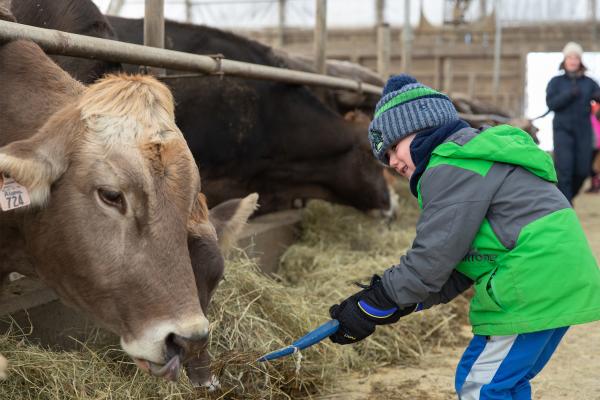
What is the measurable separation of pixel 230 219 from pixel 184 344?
1.05 meters

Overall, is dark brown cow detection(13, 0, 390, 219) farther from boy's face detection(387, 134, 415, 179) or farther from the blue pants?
the blue pants

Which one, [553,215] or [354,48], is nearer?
[553,215]

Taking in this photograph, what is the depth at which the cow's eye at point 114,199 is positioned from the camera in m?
2.62

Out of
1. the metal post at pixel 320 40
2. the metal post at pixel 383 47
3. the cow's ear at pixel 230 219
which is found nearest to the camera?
the cow's ear at pixel 230 219

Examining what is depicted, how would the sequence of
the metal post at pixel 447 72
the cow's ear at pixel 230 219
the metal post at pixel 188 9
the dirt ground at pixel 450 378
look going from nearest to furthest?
1. the cow's ear at pixel 230 219
2. the dirt ground at pixel 450 378
3. the metal post at pixel 447 72
4. the metal post at pixel 188 9

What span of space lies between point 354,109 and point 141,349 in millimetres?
6131

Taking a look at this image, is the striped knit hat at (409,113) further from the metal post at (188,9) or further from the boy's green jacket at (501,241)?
the metal post at (188,9)

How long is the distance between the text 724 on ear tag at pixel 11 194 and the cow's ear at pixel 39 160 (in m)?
0.02

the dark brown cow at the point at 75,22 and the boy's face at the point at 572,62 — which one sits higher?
the dark brown cow at the point at 75,22

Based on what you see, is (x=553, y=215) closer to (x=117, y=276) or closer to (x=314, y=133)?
(x=117, y=276)

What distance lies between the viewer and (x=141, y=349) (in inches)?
102

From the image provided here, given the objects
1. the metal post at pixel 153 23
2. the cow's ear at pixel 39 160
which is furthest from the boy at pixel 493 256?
the metal post at pixel 153 23

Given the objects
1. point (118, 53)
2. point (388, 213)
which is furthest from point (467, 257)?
point (388, 213)

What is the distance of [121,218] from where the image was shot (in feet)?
8.63
